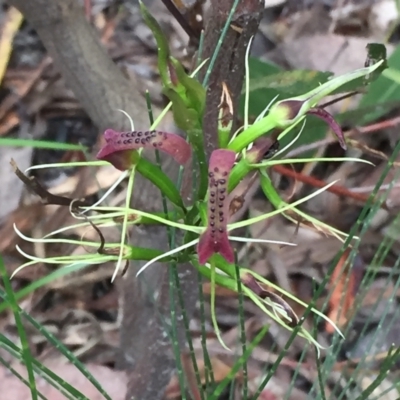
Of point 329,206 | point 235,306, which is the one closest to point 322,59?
point 329,206

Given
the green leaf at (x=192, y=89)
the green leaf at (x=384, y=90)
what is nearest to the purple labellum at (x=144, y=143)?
the green leaf at (x=192, y=89)

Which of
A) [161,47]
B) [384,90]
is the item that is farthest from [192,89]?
[384,90]

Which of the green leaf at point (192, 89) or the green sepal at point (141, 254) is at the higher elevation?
the green leaf at point (192, 89)

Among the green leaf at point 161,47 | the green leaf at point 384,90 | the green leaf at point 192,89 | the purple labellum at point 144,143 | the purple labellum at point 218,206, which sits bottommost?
the purple labellum at point 218,206

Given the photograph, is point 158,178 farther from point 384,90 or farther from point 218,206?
point 384,90

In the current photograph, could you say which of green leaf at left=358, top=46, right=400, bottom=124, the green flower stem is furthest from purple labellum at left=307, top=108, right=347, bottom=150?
green leaf at left=358, top=46, right=400, bottom=124

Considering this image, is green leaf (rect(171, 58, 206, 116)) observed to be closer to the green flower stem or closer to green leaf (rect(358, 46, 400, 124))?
the green flower stem

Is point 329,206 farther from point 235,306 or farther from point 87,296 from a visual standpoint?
point 87,296

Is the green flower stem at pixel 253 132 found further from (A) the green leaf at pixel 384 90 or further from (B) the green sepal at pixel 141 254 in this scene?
(A) the green leaf at pixel 384 90
